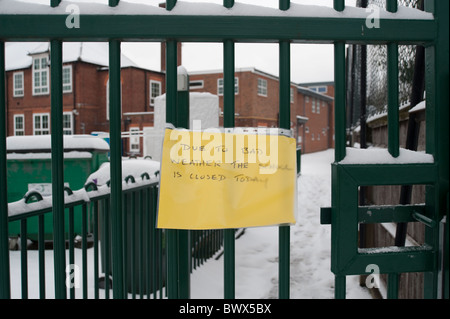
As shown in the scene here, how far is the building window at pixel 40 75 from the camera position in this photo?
1019 inches

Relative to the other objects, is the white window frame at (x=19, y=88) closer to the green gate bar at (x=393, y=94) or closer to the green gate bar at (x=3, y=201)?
the green gate bar at (x=3, y=201)

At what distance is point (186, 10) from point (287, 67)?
382 mm

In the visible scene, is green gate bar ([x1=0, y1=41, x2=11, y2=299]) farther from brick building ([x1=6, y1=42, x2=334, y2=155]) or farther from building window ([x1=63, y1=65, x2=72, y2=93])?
building window ([x1=63, y1=65, x2=72, y2=93])

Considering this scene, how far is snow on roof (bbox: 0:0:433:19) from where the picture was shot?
113 cm

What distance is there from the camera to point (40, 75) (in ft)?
85.8

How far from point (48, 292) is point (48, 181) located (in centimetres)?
250

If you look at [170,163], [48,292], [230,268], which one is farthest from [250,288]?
[170,163]

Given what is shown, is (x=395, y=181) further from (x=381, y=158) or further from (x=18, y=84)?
(x=18, y=84)

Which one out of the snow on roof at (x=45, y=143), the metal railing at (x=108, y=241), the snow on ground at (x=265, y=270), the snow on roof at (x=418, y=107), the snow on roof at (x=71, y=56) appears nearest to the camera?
the snow on roof at (x=418, y=107)

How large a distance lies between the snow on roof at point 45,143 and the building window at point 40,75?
23.1m

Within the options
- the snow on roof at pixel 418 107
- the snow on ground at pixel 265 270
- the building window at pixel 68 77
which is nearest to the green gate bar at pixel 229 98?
the snow on roof at pixel 418 107

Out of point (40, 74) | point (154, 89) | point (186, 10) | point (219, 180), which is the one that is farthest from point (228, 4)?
point (40, 74)

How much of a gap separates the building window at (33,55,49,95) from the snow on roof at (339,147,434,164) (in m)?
28.7

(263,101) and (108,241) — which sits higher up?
(263,101)
